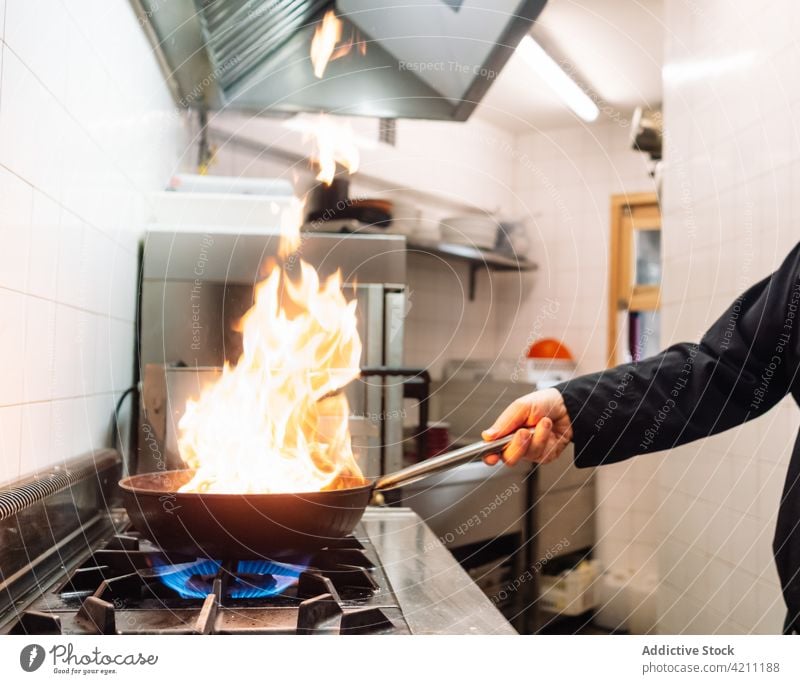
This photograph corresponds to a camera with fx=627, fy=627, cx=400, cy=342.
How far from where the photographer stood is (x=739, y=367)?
1.78 ft

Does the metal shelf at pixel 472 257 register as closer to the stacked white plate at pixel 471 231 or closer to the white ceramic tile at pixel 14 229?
the stacked white plate at pixel 471 231

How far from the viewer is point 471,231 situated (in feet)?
5.23

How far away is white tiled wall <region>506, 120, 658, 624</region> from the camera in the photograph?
195cm

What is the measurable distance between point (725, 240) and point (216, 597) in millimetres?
732

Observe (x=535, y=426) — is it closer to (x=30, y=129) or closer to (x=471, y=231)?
(x=30, y=129)

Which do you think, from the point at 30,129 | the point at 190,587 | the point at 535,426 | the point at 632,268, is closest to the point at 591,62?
the point at 632,268

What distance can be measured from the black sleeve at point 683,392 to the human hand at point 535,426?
0.05ft

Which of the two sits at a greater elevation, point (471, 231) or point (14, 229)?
point (471, 231)

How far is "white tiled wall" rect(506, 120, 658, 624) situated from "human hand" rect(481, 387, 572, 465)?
1362mm

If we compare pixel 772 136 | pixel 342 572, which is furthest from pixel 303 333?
pixel 772 136

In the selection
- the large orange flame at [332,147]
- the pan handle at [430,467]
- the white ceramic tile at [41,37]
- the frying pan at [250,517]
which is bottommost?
the frying pan at [250,517]

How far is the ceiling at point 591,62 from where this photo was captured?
950 mm

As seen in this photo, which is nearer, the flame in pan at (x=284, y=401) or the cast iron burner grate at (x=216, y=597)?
the cast iron burner grate at (x=216, y=597)

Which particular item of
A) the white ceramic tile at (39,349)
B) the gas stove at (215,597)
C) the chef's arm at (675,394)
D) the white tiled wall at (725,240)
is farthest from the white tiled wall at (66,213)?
the white tiled wall at (725,240)
